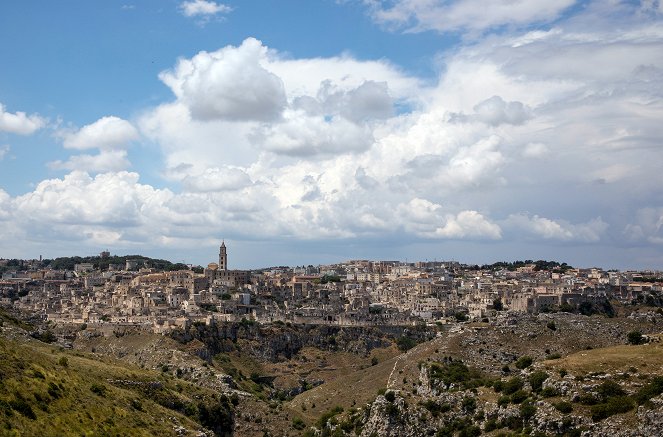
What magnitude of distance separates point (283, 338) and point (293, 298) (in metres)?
30.9

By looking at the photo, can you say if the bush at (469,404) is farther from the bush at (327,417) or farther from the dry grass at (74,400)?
the dry grass at (74,400)

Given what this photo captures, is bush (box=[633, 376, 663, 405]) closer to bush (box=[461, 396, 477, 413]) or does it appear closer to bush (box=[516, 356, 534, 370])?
bush (box=[461, 396, 477, 413])

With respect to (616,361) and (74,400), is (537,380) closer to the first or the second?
(616,361)

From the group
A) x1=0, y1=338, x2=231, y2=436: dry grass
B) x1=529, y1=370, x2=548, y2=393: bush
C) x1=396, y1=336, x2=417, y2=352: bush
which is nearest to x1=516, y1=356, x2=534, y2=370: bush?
x1=529, y1=370, x2=548, y2=393: bush

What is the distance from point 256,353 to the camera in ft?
371

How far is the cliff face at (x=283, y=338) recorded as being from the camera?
110 meters

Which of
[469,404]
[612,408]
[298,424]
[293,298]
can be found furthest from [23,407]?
[293,298]

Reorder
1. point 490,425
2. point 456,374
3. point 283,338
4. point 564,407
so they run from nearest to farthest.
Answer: point 564,407, point 490,425, point 456,374, point 283,338

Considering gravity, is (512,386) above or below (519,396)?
above

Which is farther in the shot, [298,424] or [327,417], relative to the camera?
[298,424]

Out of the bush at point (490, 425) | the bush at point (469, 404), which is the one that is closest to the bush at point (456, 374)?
the bush at point (469, 404)

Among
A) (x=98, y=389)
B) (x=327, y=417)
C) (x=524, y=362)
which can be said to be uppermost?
(x=524, y=362)

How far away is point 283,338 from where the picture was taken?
117875 mm

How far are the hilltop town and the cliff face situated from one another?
264 cm
